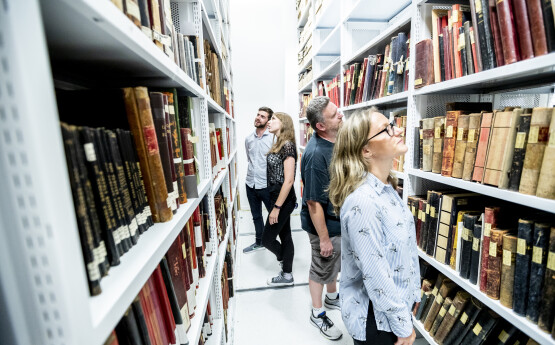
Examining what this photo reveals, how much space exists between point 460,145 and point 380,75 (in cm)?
89

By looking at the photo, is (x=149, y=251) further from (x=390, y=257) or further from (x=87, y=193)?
(x=390, y=257)

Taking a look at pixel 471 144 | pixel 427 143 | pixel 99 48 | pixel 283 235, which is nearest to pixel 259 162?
pixel 283 235

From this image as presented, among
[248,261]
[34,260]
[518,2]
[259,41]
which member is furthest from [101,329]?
[259,41]

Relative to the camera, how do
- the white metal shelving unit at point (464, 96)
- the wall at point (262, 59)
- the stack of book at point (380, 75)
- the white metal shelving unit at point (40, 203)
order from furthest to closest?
the wall at point (262, 59) < the stack of book at point (380, 75) < the white metal shelving unit at point (464, 96) < the white metal shelving unit at point (40, 203)

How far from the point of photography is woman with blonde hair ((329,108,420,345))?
0.99m

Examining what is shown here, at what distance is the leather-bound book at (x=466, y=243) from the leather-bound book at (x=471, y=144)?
0.57 ft

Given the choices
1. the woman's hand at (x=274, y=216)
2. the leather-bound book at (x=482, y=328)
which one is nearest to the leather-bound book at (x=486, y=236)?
the leather-bound book at (x=482, y=328)

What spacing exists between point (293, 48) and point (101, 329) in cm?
486

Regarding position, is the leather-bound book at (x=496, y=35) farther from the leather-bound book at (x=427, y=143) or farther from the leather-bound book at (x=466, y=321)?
the leather-bound book at (x=466, y=321)

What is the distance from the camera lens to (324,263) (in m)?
1.82

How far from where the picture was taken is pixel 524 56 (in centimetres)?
89

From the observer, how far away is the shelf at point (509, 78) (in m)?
0.83

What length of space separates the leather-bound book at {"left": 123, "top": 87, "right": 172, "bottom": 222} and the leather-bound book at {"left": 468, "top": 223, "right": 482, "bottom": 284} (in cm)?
119

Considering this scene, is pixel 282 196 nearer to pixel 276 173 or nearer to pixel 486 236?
pixel 276 173
